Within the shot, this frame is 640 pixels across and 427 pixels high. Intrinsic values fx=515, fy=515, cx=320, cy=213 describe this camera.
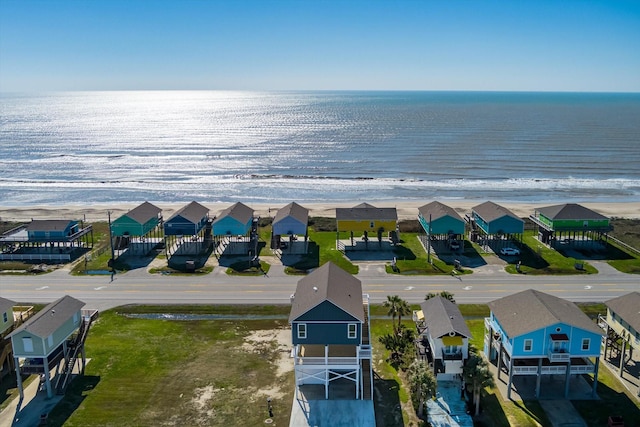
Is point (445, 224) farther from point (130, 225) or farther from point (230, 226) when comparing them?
point (130, 225)

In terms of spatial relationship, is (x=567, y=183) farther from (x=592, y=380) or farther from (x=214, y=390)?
(x=214, y=390)

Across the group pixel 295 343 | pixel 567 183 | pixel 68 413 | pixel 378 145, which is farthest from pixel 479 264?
pixel 378 145

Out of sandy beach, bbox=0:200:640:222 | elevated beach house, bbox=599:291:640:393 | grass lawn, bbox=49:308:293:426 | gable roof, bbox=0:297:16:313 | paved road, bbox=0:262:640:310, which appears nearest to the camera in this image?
grass lawn, bbox=49:308:293:426

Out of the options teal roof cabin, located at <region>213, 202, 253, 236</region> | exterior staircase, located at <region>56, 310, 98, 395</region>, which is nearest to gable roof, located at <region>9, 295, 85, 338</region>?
exterior staircase, located at <region>56, 310, 98, 395</region>

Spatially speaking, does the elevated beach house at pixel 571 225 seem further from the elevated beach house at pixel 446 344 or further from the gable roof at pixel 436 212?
the elevated beach house at pixel 446 344

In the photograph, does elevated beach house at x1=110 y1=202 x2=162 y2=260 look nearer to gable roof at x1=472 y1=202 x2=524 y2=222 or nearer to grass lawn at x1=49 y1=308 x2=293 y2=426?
grass lawn at x1=49 y1=308 x2=293 y2=426

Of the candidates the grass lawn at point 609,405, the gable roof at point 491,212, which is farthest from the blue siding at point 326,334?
the gable roof at point 491,212

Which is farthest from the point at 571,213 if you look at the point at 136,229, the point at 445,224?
the point at 136,229
